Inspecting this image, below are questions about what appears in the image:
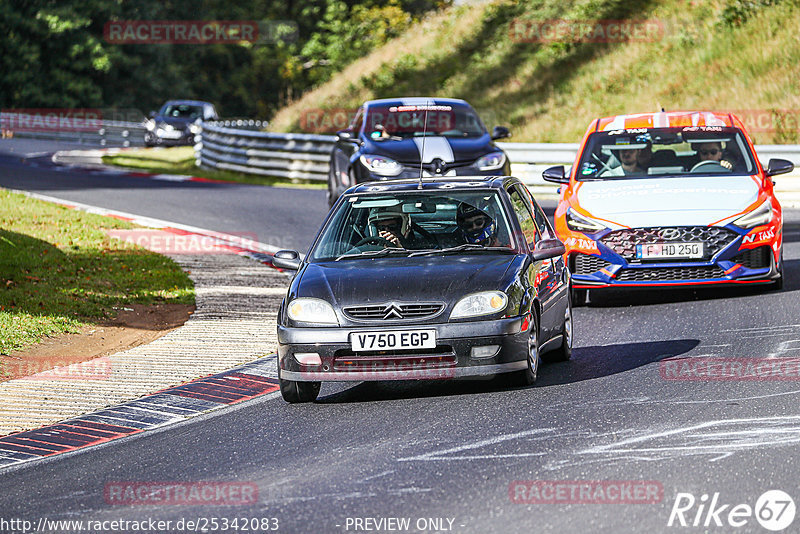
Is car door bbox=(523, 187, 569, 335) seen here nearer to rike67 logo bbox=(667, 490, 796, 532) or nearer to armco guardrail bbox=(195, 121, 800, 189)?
rike67 logo bbox=(667, 490, 796, 532)

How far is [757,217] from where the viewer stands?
12133 mm

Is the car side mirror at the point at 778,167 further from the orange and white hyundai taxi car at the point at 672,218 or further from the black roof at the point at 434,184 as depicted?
the black roof at the point at 434,184

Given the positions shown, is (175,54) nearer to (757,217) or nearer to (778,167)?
(778,167)

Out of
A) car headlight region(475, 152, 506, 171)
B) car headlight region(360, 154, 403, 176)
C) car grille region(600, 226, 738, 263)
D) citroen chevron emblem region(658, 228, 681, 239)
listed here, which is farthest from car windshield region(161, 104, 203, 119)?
citroen chevron emblem region(658, 228, 681, 239)

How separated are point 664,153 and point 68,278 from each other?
650 centimetres

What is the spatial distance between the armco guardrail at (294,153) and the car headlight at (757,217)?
10080 millimetres

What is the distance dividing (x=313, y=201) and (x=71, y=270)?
9186 mm

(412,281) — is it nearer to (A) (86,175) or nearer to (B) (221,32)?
(A) (86,175)

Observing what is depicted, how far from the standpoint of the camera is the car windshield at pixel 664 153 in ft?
43.0

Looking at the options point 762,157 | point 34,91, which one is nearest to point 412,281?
point 762,157

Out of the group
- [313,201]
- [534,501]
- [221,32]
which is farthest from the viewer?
[221,32]

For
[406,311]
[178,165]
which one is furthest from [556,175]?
[178,165]

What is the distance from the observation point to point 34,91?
5984 centimetres

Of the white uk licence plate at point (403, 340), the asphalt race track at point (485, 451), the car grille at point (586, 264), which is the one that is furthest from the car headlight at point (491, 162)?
the white uk licence plate at point (403, 340)
